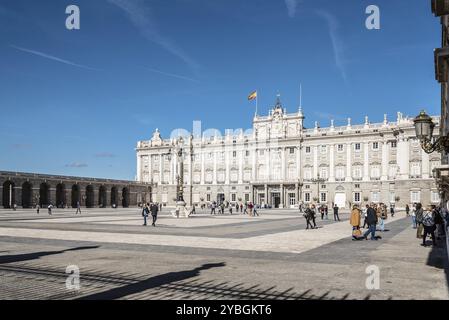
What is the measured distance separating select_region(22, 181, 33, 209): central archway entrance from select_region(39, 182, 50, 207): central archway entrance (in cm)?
240

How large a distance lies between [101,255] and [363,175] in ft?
224

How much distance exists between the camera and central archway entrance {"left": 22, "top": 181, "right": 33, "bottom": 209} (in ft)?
220

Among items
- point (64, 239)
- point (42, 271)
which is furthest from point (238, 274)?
point (64, 239)

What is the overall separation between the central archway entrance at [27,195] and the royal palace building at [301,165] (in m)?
21.5

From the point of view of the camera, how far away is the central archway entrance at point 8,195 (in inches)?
2489

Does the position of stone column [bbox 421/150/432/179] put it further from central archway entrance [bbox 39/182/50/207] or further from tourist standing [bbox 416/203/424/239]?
central archway entrance [bbox 39/182/50/207]

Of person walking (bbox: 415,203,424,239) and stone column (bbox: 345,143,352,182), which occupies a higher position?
stone column (bbox: 345,143,352,182)

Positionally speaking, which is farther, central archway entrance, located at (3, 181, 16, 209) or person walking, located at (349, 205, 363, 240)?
central archway entrance, located at (3, 181, 16, 209)

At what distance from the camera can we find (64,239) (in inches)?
699

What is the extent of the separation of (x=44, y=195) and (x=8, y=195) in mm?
7271

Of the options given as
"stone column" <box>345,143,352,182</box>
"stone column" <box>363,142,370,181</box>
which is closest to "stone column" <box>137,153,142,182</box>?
"stone column" <box>345,143,352,182</box>

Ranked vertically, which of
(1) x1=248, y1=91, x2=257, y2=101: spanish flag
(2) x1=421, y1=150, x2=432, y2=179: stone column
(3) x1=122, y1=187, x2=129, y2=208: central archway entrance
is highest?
(1) x1=248, y1=91, x2=257, y2=101: spanish flag

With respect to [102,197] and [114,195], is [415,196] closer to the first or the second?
[114,195]
